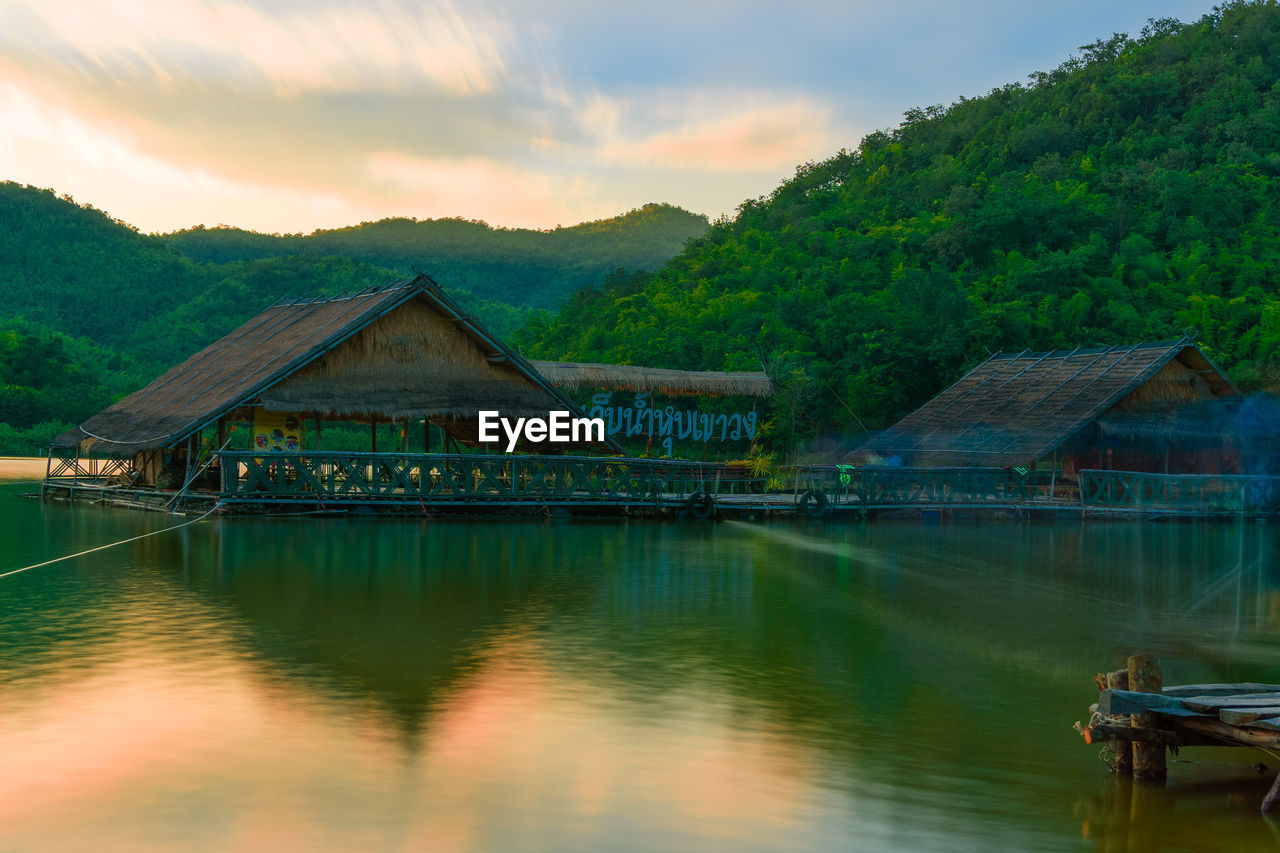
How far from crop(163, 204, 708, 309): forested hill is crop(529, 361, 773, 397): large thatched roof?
4812 centimetres

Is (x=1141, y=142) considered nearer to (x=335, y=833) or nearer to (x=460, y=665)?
(x=460, y=665)

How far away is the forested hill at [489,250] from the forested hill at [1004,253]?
880 inches

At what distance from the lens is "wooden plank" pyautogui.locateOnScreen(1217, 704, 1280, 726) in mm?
6609

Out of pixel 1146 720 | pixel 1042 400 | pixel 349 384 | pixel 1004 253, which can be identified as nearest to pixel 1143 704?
pixel 1146 720

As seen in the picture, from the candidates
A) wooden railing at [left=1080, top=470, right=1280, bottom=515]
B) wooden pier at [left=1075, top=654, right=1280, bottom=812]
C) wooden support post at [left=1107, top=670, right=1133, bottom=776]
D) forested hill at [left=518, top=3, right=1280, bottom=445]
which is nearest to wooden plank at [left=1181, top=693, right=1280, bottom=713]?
wooden pier at [left=1075, top=654, right=1280, bottom=812]

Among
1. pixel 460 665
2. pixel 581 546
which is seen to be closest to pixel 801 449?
pixel 581 546

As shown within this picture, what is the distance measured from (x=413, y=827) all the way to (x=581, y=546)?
14.1 m

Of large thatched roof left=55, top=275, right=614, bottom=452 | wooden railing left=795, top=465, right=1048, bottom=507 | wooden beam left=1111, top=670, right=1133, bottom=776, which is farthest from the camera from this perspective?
wooden railing left=795, top=465, right=1048, bottom=507

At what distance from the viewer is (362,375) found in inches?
995

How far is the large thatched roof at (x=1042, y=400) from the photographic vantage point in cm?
3048

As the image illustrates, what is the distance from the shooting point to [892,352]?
127 ft

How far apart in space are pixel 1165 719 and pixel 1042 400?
26002 millimetres

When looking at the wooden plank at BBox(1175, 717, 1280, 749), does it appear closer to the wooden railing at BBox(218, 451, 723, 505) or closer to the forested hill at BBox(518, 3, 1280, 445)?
the wooden railing at BBox(218, 451, 723, 505)

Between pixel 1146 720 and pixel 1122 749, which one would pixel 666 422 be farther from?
pixel 1146 720
